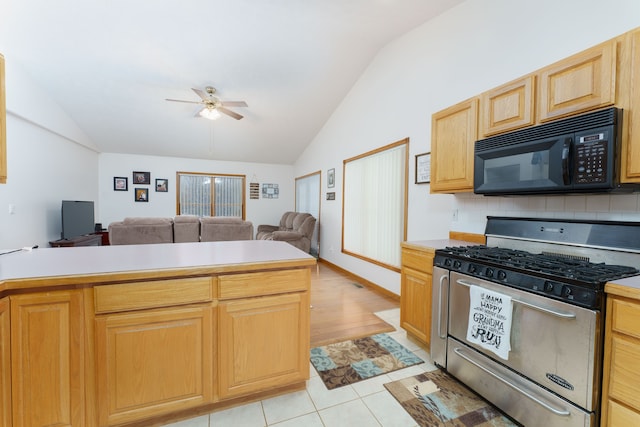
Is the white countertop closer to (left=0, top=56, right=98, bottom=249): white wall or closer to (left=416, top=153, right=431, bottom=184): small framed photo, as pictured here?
(left=416, top=153, right=431, bottom=184): small framed photo

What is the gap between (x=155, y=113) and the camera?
5.13 meters

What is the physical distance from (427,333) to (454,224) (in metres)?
1.08

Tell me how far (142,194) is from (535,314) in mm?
7655

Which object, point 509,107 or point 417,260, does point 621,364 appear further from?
point 509,107

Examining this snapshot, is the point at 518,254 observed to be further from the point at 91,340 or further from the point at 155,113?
the point at 155,113

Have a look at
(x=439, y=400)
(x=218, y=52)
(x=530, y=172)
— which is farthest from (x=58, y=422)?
(x=218, y=52)

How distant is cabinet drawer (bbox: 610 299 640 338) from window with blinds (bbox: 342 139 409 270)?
220cm

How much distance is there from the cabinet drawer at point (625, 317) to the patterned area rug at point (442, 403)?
0.84m

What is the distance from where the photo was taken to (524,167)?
5.91ft

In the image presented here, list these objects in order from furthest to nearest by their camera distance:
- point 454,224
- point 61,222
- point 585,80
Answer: point 61,222
point 454,224
point 585,80

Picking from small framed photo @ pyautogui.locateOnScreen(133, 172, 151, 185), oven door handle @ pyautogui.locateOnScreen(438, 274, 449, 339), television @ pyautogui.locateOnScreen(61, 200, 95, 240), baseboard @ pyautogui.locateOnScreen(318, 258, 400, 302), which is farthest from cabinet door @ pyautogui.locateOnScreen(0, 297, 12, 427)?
small framed photo @ pyautogui.locateOnScreen(133, 172, 151, 185)

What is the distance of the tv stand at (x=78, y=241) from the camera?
4.33m

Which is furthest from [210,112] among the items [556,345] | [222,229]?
[556,345]

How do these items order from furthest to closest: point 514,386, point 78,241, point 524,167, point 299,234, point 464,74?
point 299,234 → point 78,241 → point 464,74 → point 524,167 → point 514,386
